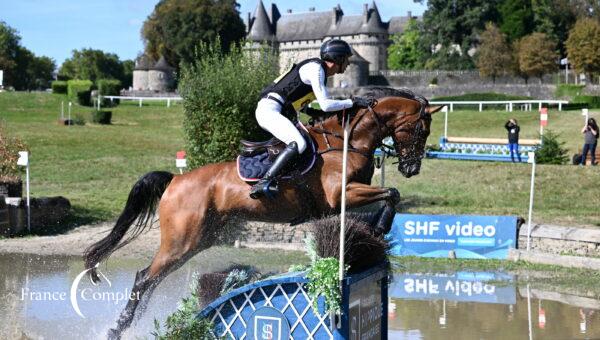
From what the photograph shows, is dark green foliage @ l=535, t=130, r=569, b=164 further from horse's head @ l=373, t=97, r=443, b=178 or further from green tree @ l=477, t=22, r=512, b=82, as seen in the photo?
green tree @ l=477, t=22, r=512, b=82

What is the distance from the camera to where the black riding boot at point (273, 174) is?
732 cm

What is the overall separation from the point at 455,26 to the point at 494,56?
953 cm

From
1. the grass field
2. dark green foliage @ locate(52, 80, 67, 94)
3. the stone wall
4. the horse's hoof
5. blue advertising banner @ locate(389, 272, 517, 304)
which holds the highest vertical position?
dark green foliage @ locate(52, 80, 67, 94)

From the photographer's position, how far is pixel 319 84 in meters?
7.24

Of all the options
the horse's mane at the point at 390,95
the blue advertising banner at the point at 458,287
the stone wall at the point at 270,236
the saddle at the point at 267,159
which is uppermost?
the horse's mane at the point at 390,95

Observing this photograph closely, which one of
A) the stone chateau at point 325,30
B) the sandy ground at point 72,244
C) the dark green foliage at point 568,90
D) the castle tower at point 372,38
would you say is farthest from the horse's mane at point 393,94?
the castle tower at point 372,38

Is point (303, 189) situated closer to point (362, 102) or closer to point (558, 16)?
point (362, 102)

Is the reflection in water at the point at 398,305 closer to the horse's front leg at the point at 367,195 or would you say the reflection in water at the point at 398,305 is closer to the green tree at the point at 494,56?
the horse's front leg at the point at 367,195

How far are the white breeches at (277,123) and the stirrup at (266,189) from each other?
13.9 inches

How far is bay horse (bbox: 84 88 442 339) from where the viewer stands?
7.39 m

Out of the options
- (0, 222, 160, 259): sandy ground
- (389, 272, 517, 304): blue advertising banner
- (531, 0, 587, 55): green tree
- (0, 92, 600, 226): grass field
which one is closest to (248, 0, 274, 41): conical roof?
(531, 0, 587, 55): green tree

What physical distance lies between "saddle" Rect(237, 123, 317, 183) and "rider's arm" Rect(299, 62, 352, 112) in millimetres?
368

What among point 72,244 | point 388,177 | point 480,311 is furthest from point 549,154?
point 480,311

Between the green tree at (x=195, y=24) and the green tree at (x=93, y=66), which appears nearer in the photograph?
the green tree at (x=195, y=24)
